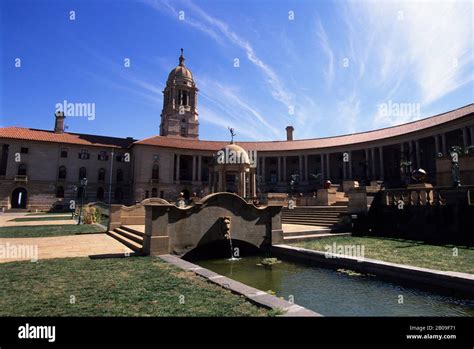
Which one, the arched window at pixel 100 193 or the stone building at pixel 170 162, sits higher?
the stone building at pixel 170 162

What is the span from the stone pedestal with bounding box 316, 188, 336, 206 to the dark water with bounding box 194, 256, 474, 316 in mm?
18632

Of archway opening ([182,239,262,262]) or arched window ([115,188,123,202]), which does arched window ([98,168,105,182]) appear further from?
archway opening ([182,239,262,262])

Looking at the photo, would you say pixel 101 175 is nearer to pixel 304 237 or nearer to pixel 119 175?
pixel 119 175

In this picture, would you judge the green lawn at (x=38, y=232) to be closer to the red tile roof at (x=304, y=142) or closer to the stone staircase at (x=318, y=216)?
the stone staircase at (x=318, y=216)

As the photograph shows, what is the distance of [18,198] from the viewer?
55781 millimetres

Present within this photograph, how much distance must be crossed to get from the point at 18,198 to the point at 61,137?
14.1 meters

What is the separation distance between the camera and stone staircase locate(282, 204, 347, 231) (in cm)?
1842

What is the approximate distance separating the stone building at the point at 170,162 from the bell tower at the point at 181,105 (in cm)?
254

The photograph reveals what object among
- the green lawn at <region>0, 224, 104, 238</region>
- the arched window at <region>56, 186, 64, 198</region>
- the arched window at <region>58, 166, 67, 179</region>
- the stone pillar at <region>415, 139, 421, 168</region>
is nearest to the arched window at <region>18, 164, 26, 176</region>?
the arched window at <region>58, 166, 67, 179</region>

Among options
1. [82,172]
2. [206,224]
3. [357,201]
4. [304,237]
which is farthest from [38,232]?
[82,172]

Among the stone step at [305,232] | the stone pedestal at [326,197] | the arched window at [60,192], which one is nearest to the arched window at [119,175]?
the arched window at [60,192]

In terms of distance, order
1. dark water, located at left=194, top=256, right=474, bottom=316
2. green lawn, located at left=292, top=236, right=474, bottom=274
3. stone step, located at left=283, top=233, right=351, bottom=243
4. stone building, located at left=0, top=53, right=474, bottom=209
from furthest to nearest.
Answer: stone building, located at left=0, top=53, right=474, bottom=209 < stone step, located at left=283, top=233, right=351, bottom=243 < green lawn, located at left=292, top=236, right=474, bottom=274 < dark water, located at left=194, top=256, right=474, bottom=316

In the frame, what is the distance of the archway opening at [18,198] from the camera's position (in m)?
54.8
